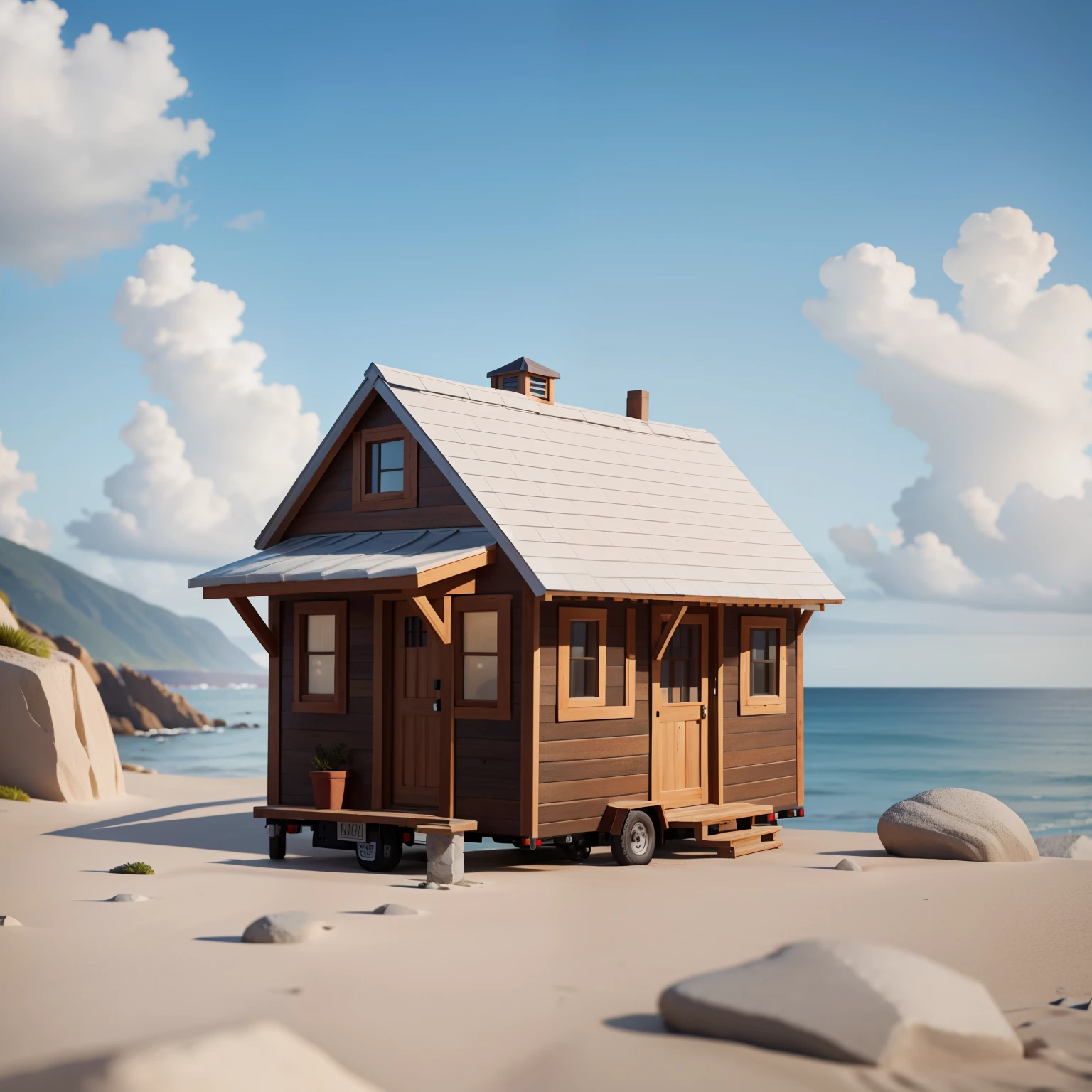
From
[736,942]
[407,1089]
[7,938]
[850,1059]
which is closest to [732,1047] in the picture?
[850,1059]

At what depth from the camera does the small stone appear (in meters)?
9.75

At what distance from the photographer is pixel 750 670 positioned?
17.7 m

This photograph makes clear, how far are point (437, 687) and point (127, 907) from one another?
14.8ft

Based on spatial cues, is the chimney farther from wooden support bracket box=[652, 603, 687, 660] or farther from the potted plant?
the potted plant

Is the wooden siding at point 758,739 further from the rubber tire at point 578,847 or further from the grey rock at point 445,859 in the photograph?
the grey rock at point 445,859

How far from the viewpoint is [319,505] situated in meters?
17.3

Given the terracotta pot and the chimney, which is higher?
the chimney

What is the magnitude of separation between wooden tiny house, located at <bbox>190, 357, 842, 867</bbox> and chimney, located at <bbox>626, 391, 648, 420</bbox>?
1796 millimetres

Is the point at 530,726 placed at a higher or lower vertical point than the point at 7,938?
higher

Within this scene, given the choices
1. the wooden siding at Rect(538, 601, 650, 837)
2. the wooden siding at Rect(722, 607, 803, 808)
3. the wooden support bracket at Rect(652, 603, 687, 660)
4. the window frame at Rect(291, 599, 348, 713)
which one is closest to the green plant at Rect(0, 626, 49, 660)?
the window frame at Rect(291, 599, 348, 713)

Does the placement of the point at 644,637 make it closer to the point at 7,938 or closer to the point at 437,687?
the point at 437,687

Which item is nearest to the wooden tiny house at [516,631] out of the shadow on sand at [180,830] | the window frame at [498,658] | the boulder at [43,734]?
the window frame at [498,658]

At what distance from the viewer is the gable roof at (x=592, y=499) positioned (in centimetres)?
1480

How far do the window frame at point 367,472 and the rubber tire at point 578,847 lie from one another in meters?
4.33
